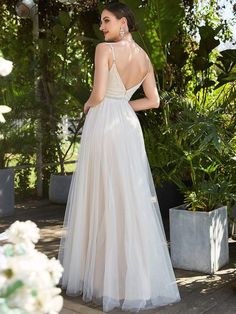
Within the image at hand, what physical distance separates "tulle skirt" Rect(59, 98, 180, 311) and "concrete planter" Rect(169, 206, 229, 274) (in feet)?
1.55

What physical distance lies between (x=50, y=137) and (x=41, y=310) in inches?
211

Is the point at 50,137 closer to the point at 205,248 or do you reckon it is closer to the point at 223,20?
the point at 223,20

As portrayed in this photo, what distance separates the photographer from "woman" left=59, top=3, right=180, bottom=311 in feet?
8.25

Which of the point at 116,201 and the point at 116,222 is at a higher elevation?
the point at 116,201

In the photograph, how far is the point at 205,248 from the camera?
305 centimetres

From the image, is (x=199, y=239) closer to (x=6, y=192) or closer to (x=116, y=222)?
(x=116, y=222)

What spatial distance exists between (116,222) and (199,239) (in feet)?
2.48

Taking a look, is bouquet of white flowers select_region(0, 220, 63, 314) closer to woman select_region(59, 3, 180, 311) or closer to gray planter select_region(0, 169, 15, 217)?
woman select_region(59, 3, 180, 311)

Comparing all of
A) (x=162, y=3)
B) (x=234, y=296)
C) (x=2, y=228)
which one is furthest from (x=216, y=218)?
(x=2, y=228)

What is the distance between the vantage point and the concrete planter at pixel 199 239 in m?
3.04

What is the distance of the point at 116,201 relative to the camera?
2.58 meters

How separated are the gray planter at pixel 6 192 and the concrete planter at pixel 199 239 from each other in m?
2.44

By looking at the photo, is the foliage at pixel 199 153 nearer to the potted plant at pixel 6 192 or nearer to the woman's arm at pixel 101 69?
the woman's arm at pixel 101 69

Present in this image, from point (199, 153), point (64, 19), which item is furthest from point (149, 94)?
point (64, 19)
